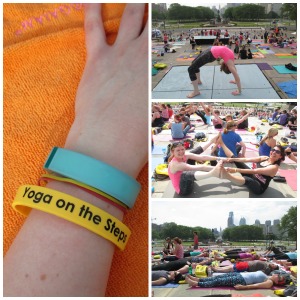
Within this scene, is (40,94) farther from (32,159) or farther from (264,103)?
(264,103)

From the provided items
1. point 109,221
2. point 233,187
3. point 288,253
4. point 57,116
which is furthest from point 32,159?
point 288,253

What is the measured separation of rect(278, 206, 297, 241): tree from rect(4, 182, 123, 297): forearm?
309 mm

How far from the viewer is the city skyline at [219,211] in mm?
731

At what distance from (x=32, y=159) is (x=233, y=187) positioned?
0.35m

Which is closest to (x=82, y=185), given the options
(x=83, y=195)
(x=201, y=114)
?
(x=83, y=195)

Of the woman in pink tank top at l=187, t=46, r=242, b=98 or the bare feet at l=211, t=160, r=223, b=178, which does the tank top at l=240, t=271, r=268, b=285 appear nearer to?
the bare feet at l=211, t=160, r=223, b=178

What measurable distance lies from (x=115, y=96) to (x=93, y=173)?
168mm

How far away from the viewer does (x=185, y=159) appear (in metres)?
0.74

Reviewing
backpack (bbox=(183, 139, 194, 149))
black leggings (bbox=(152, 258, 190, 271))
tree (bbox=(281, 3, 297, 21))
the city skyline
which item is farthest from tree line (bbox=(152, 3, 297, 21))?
black leggings (bbox=(152, 258, 190, 271))

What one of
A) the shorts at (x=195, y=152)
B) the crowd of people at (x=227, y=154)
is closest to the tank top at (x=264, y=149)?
the crowd of people at (x=227, y=154)

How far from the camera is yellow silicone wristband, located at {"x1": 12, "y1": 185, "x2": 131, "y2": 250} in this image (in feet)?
1.96

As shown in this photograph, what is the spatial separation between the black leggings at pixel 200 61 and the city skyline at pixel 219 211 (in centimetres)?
24

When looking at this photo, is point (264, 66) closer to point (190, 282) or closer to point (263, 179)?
point (263, 179)

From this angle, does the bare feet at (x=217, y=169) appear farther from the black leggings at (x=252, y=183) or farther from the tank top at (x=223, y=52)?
the tank top at (x=223, y=52)
